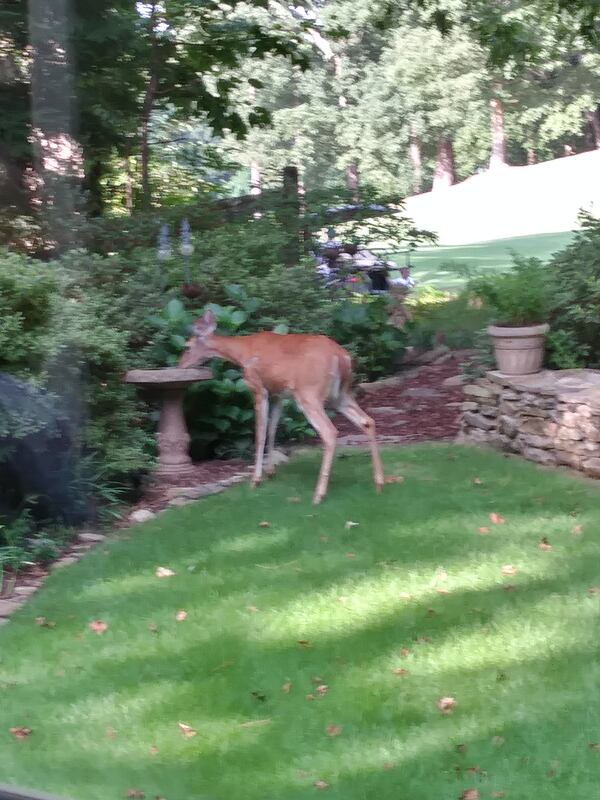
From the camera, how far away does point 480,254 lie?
1067 inches

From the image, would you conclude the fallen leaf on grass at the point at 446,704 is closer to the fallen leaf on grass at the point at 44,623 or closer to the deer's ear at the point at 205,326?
the fallen leaf on grass at the point at 44,623

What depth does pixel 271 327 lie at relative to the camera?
30.8 feet

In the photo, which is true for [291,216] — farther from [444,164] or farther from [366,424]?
[444,164]

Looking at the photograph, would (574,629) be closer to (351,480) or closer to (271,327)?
(351,480)

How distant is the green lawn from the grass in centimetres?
1505

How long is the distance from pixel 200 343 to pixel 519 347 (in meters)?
2.69

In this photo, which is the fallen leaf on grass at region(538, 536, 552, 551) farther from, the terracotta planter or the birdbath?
the birdbath

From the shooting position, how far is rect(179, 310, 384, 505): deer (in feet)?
23.1

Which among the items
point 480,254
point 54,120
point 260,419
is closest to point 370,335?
point 54,120

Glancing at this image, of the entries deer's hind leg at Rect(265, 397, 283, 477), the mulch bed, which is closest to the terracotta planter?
the mulch bed

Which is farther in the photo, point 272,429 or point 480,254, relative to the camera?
point 480,254

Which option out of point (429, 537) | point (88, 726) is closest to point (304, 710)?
point (88, 726)

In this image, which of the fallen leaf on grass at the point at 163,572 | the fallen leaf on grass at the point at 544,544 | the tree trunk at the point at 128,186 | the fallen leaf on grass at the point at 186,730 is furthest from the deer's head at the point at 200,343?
the tree trunk at the point at 128,186

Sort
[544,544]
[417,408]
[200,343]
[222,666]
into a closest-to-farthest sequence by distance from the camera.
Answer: [222,666] → [544,544] → [200,343] → [417,408]
